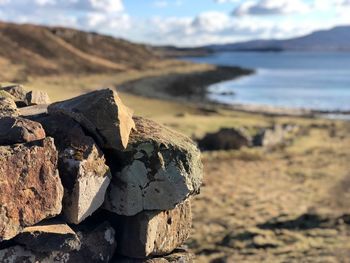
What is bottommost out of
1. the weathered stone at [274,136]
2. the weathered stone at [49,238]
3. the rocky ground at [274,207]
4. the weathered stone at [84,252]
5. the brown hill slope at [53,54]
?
the rocky ground at [274,207]

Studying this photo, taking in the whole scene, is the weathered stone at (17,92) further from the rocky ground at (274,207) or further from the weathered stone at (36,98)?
the rocky ground at (274,207)

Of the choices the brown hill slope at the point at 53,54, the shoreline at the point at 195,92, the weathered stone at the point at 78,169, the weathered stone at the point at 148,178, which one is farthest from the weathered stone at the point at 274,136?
the brown hill slope at the point at 53,54

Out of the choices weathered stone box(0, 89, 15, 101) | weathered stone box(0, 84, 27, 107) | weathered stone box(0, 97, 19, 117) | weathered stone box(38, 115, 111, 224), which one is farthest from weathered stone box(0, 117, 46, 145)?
weathered stone box(0, 84, 27, 107)

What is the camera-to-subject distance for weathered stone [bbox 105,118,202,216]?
6.36 m

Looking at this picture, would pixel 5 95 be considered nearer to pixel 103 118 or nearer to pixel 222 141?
pixel 103 118

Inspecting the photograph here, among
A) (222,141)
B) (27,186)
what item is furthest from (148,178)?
(222,141)

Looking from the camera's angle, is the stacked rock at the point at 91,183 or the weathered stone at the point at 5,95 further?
the weathered stone at the point at 5,95

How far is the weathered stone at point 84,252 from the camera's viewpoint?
5.64 metres

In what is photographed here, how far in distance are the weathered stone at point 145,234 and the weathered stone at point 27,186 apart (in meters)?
1.02

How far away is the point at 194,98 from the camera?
7825cm

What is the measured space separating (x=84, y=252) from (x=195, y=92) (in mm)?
83352

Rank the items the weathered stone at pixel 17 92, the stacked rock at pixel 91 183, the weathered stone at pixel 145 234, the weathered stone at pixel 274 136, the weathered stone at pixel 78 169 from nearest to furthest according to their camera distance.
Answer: the stacked rock at pixel 91 183 → the weathered stone at pixel 78 169 → the weathered stone at pixel 145 234 → the weathered stone at pixel 17 92 → the weathered stone at pixel 274 136

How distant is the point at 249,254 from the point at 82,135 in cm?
1027

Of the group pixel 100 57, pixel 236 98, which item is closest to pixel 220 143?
pixel 236 98
